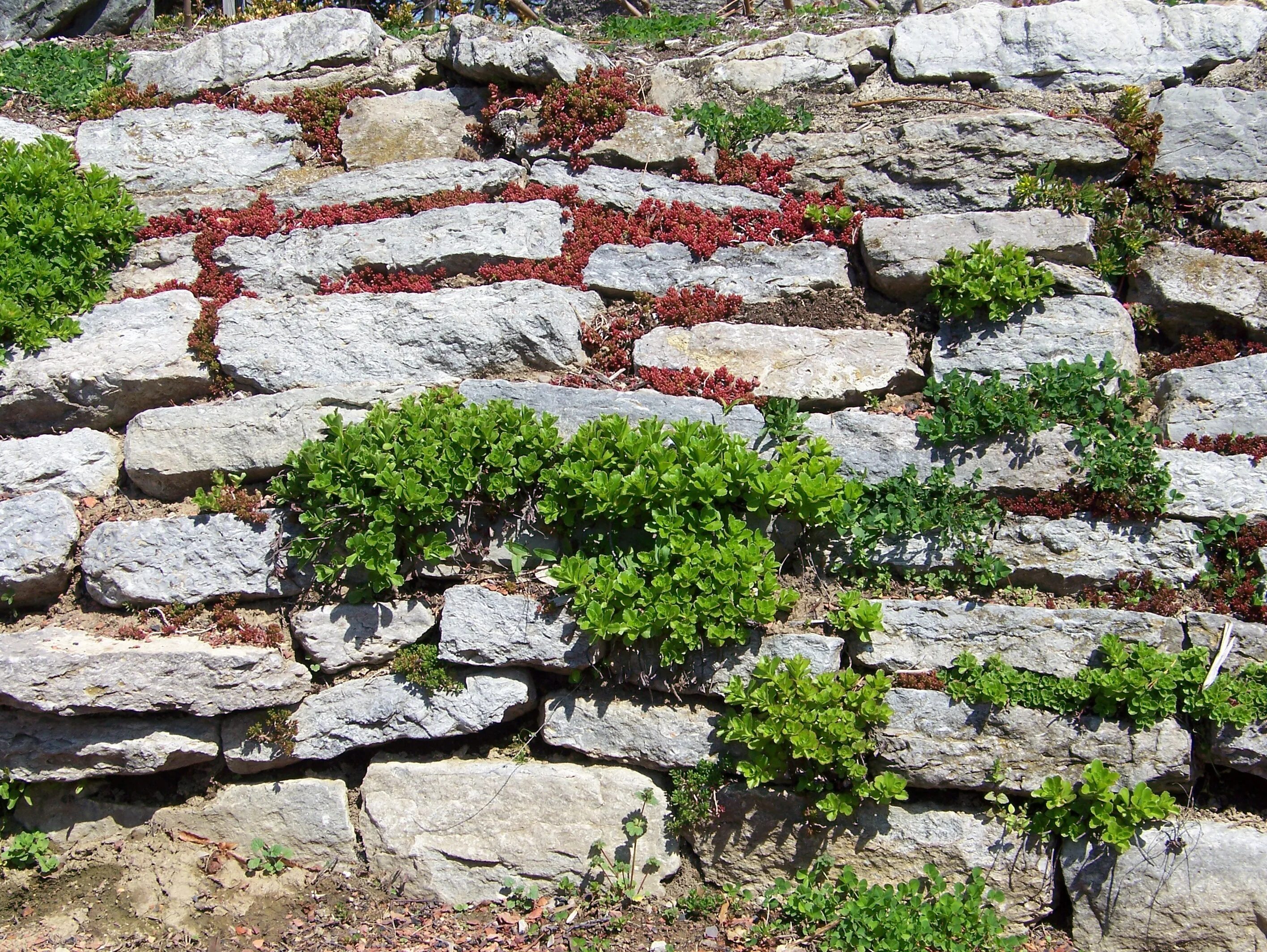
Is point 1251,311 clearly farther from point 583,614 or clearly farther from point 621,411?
point 583,614

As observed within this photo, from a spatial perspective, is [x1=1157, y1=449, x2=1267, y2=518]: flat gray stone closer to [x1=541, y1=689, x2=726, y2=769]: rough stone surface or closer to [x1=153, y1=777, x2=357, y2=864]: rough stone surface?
[x1=541, y1=689, x2=726, y2=769]: rough stone surface

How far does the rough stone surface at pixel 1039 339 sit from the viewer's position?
6.29 metres

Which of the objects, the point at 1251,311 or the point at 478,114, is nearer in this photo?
the point at 1251,311

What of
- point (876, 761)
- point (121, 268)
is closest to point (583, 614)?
point (876, 761)

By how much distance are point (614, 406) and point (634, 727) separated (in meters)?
2.14

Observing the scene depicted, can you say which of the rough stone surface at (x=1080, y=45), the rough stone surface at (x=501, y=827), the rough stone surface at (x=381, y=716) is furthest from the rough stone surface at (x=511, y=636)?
the rough stone surface at (x=1080, y=45)

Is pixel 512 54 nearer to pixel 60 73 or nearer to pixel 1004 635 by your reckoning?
pixel 60 73

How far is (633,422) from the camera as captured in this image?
6.14 meters

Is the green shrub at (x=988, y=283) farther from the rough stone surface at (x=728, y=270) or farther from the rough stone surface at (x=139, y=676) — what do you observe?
the rough stone surface at (x=139, y=676)

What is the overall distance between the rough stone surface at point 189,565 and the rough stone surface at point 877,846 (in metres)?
3.17

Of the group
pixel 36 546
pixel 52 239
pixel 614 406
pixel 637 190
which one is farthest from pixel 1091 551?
pixel 52 239

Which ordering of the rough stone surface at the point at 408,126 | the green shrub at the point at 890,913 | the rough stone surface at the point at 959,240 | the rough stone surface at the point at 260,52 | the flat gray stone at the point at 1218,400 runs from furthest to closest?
the rough stone surface at the point at 260,52
the rough stone surface at the point at 408,126
the rough stone surface at the point at 959,240
the flat gray stone at the point at 1218,400
the green shrub at the point at 890,913

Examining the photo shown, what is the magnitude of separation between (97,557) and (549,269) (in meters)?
3.76

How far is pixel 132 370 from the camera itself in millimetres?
6453
